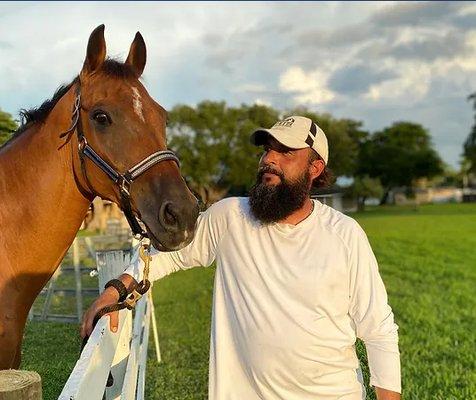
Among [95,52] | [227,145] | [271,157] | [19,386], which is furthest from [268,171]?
[227,145]

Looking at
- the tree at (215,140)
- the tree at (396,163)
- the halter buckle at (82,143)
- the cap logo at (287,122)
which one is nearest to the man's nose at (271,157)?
the cap logo at (287,122)

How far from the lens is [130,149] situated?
9.11 ft

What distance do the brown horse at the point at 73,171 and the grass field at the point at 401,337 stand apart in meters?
2.28

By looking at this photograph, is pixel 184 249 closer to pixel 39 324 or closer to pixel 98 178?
pixel 98 178

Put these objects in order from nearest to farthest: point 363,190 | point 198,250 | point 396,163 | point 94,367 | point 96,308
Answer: point 94,367 → point 96,308 → point 198,250 → point 363,190 → point 396,163

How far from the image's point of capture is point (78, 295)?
32.4 feet

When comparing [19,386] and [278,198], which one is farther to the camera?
[278,198]

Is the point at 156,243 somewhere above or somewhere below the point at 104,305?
above

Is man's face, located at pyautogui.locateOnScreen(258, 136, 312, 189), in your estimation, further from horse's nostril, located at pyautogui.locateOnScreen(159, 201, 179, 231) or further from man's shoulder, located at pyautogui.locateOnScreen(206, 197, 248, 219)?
horse's nostril, located at pyautogui.locateOnScreen(159, 201, 179, 231)

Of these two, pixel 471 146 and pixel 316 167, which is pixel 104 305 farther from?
pixel 471 146

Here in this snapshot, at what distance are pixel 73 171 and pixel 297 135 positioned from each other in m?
1.14

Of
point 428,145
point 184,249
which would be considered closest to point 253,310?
point 184,249

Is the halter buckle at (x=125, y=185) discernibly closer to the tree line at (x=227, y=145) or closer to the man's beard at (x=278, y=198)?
the man's beard at (x=278, y=198)

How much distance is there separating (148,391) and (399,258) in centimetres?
1408
